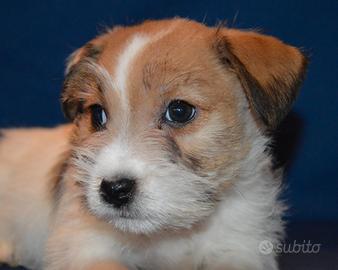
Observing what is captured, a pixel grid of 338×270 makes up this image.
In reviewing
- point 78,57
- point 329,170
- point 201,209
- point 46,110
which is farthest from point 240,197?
point 46,110

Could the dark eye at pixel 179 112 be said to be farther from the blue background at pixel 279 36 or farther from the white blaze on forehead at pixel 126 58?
the blue background at pixel 279 36

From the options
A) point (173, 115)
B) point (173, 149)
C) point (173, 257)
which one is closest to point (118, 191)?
point (173, 149)

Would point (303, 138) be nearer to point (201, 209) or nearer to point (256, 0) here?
point (256, 0)

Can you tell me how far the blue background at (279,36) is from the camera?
518 cm

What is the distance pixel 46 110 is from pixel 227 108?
8.51 feet

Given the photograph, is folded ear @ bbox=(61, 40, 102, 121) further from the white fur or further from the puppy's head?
the white fur

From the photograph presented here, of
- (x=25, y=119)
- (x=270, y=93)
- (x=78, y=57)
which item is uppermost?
(x=270, y=93)

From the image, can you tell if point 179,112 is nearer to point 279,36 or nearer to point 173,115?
point 173,115

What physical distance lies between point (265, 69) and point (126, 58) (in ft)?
2.15

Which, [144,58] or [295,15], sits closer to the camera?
[144,58]

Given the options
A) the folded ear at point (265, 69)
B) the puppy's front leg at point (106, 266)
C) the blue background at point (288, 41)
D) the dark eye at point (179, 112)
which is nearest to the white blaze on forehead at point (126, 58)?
the dark eye at point (179, 112)

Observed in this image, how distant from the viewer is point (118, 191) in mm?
2934

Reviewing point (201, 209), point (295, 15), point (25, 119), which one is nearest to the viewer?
point (201, 209)

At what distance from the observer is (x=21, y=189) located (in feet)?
14.4
